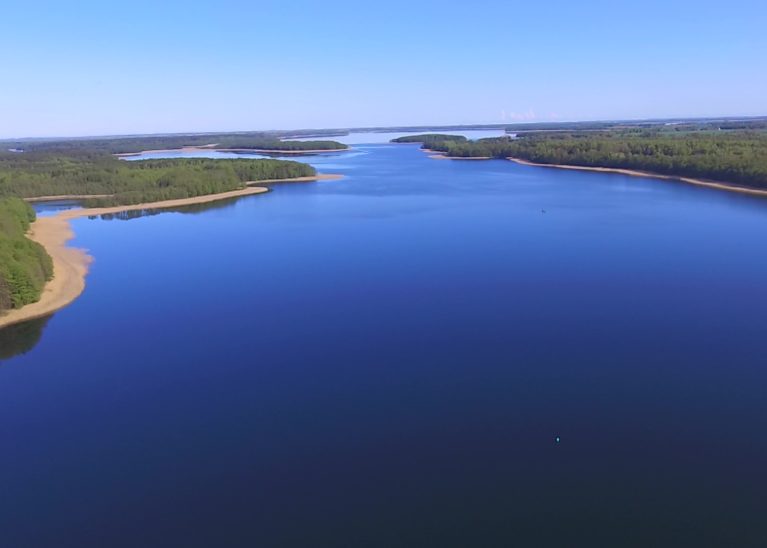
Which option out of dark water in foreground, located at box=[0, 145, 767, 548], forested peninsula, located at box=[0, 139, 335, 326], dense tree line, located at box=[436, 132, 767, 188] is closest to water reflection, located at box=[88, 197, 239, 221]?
forested peninsula, located at box=[0, 139, 335, 326]

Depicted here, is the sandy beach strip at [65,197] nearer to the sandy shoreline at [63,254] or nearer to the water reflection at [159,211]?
the sandy shoreline at [63,254]

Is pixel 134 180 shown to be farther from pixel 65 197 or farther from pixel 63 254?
pixel 63 254

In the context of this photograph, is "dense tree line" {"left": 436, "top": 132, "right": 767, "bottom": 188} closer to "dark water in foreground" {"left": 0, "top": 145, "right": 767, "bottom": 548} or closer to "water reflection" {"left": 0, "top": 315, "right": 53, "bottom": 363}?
"dark water in foreground" {"left": 0, "top": 145, "right": 767, "bottom": 548}

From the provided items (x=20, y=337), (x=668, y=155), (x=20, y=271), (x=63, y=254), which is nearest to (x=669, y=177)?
(x=668, y=155)

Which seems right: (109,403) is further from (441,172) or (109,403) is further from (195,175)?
(441,172)

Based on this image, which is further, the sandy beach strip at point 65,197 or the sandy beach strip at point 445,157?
the sandy beach strip at point 445,157

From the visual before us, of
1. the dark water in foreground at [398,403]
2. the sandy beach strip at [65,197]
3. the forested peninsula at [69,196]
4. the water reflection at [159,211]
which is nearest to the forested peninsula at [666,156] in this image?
the dark water in foreground at [398,403]
